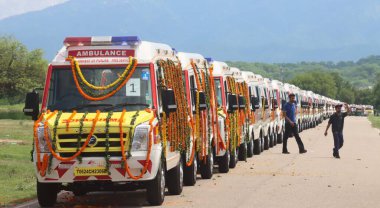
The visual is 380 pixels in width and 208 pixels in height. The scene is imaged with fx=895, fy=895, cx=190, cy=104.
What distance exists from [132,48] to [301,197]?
377cm

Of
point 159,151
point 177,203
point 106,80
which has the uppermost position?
point 106,80

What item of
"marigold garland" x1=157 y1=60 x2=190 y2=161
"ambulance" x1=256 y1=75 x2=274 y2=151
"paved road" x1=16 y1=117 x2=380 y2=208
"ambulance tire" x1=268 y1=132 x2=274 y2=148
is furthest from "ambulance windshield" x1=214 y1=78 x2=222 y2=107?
"ambulance tire" x1=268 y1=132 x2=274 y2=148

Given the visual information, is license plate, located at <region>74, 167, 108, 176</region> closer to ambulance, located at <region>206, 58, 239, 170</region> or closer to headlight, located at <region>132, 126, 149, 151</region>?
headlight, located at <region>132, 126, 149, 151</region>

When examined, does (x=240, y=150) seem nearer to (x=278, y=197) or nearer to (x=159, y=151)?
(x=278, y=197)

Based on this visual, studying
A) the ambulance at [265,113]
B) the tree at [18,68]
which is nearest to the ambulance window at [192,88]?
the ambulance at [265,113]

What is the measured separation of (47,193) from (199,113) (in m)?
4.94

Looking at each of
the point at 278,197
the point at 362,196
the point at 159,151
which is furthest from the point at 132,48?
the point at 362,196

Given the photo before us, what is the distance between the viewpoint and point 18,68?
319 feet

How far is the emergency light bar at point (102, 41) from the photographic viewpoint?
45.3ft

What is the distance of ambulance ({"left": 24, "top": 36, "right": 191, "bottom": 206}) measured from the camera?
12.8m

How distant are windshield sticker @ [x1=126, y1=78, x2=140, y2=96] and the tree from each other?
81.1m

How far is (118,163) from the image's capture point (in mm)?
12734

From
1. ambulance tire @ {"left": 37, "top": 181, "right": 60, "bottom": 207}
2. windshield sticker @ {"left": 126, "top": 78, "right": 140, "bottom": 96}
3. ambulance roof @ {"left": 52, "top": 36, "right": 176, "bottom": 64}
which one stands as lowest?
ambulance tire @ {"left": 37, "top": 181, "right": 60, "bottom": 207}

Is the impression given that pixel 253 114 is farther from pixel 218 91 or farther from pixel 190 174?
pixel 190 174
